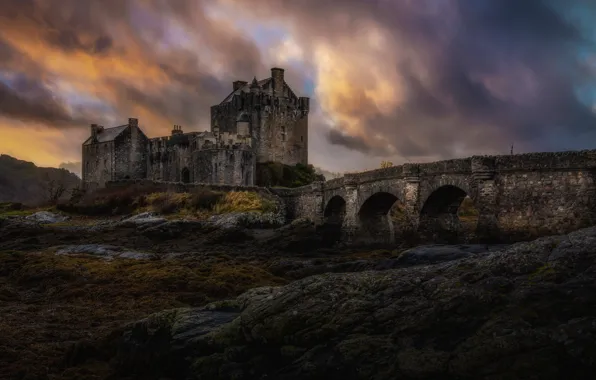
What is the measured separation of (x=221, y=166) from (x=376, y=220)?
2515 centimetres

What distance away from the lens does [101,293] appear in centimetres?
2034

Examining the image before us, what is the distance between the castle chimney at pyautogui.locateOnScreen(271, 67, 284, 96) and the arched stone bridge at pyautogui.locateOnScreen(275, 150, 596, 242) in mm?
37956

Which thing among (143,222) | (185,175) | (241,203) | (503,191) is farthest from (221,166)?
(503,191)

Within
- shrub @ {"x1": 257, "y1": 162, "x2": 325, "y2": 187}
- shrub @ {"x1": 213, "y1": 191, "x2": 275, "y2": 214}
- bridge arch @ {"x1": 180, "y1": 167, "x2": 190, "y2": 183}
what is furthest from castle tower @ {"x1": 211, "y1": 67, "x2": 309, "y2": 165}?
shrub @ {"x1": 213, "y1": 191, "x2": 275, "y2": 214}

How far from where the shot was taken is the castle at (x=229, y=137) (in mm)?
65188

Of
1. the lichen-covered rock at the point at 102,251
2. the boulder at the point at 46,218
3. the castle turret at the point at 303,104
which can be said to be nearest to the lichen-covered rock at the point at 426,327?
the lichen-covered rock at the point at 102,251

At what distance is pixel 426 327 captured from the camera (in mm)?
7227

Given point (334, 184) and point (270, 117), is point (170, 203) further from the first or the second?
point (270, 117)

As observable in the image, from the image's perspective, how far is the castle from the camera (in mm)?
65188

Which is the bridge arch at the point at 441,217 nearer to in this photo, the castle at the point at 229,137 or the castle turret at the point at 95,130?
the castle at the point at 229,137

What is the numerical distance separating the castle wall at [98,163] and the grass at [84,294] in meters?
40.3

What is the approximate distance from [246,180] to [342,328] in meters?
54.3

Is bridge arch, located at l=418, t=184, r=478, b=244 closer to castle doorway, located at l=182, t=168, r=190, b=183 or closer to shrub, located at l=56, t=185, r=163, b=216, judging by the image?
shrub, located at l=56, t=185, r=163, b=216

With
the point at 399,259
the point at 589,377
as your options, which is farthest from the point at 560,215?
the point at 589,377
